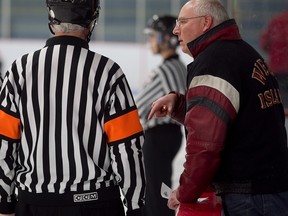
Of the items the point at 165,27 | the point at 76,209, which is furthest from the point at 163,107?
the point at 165,27

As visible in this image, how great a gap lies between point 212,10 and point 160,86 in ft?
7.28

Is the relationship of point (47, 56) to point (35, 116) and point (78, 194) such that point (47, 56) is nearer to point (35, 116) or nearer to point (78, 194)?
point (35, 116)

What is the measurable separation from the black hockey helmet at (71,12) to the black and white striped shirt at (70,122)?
59 millimetres

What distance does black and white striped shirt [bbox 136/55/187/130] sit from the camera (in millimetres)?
4617

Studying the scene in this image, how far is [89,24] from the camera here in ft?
8.50

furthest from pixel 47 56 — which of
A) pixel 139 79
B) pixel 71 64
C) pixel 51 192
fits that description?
pixel 139 79

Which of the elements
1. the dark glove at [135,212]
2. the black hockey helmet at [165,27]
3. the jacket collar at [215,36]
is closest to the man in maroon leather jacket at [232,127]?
the jacket collar at [215,36]

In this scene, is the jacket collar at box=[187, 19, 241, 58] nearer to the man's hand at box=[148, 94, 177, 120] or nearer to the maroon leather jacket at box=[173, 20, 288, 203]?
the maroon leather jacket at box=[173, 20, 288, 203]

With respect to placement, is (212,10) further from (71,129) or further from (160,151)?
(160,151)

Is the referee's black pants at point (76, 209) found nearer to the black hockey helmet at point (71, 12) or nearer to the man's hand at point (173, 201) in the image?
the man's hand at point (173, 201)

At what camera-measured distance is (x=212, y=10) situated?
248cm

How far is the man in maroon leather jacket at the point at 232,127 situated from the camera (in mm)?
2299

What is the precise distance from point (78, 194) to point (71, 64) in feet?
1.25

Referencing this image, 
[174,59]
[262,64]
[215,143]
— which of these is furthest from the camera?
[174,59]
